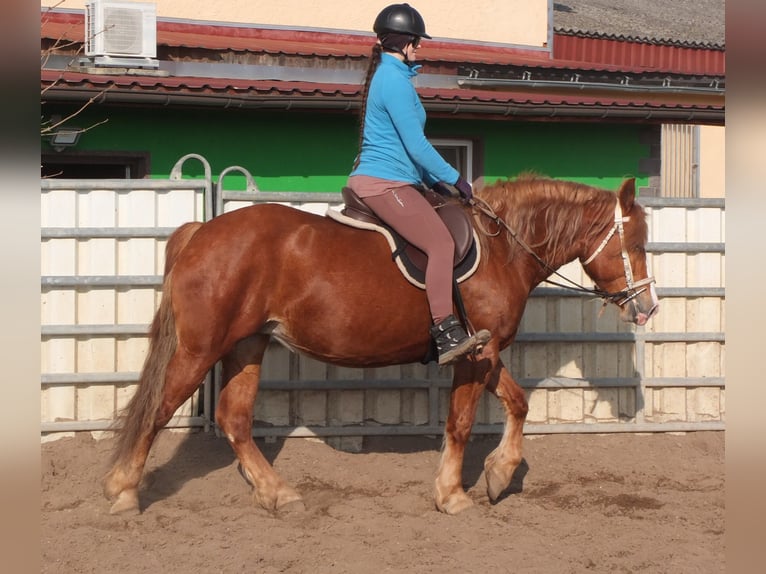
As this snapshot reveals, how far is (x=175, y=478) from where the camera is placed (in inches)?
251

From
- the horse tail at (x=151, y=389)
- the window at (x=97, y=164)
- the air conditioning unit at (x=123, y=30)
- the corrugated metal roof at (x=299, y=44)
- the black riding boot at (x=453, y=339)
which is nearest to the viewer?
the black riding boot at (x=453, y=339)

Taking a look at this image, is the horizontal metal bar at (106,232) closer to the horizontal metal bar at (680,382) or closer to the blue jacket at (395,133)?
the blue jacket at (395,133)

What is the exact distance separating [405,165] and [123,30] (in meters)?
6.30

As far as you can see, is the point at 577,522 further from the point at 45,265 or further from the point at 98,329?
the point at 45,265

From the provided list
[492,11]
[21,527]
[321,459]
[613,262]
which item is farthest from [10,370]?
[492,11]

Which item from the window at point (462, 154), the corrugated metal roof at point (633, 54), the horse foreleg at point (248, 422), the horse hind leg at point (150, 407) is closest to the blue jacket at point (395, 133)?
the horse foreleg at point (248, 422)

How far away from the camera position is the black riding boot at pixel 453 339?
5.42 metres

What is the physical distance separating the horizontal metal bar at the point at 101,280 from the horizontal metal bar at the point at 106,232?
0.32 m

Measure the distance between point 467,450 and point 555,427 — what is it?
0.86 metres

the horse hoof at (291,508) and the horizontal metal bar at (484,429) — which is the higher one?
the horizontal metal bar at (484,429)

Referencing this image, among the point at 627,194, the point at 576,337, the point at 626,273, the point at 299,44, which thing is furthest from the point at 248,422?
the point at 299,44

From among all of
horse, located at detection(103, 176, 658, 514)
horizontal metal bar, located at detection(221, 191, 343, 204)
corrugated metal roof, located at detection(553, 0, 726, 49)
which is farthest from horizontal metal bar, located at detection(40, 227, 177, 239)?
corrugated metal roof, located at detection(553, 0, 726, 49)

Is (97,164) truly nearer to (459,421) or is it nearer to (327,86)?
(327,86)

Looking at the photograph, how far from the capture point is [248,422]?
19.2 ft
